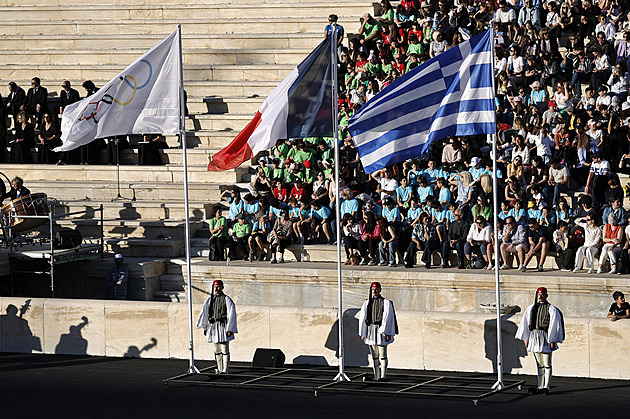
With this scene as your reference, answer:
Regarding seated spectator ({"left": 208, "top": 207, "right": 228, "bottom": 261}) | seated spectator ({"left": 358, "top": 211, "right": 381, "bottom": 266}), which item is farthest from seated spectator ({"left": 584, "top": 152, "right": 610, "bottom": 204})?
seated spectator ({"left": 208, "top": 207, "right": 228, "bottom": 261})

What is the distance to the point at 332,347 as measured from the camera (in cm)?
2044

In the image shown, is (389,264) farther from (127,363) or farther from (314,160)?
(127,363)

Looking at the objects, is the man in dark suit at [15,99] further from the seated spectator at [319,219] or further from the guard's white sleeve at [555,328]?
the guard's white sleeve at [555,328]

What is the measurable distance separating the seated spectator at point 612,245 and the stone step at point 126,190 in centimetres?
961

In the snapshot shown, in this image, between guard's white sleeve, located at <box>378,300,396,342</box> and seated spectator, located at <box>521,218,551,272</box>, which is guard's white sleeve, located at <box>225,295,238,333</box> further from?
seated spectator, located at <box>521,218,551,272</box>

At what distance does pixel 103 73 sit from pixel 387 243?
1314 cm

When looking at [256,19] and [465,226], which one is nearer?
[465,226]

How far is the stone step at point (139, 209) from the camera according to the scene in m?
27.8

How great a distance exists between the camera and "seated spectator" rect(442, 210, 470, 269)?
2372 cm

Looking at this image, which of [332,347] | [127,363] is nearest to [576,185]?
[332,347]

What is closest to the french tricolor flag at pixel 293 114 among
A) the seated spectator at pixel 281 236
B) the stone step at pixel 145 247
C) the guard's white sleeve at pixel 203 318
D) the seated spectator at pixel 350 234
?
the guard's white sleeve at pixel 203 318

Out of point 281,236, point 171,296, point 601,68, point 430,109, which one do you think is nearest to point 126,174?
point 171,296

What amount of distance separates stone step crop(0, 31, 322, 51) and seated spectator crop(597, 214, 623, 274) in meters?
12.6

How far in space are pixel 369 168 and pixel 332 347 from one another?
4.12 metres
